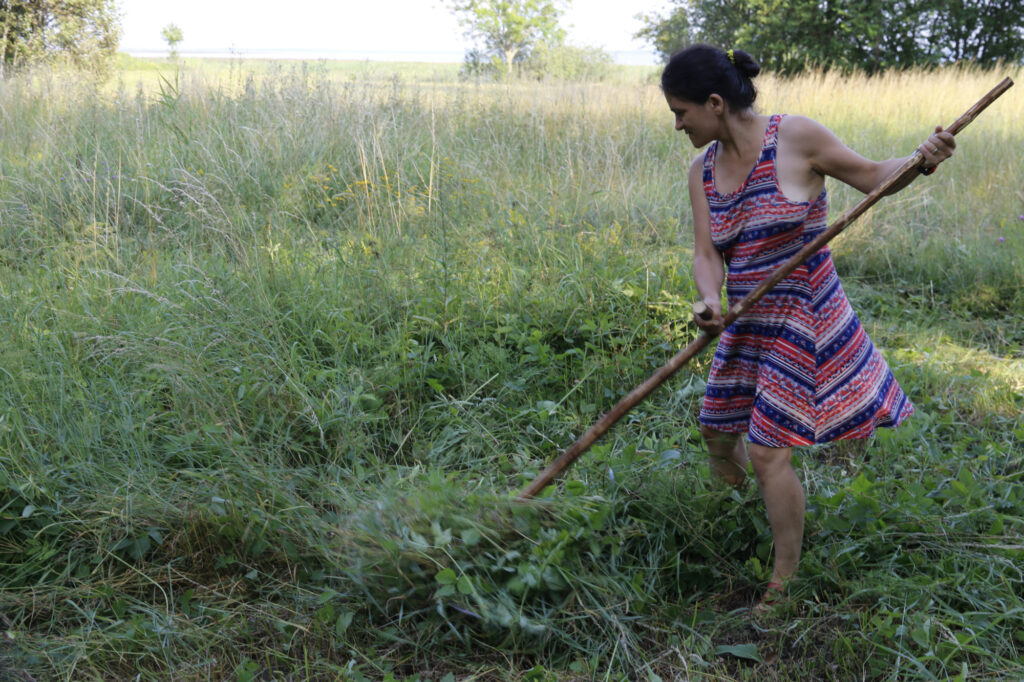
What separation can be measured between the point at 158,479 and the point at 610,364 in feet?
5.96

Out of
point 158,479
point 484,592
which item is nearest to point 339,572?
point 484,592

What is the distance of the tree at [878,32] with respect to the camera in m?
15.8

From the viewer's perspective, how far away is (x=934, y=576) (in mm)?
2148

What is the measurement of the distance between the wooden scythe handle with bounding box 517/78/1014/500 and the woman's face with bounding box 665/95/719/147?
1.34 ft

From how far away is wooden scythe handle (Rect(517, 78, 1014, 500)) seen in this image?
1.86 meters

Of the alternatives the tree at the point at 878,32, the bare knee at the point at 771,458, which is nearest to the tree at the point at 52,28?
the bare knee at the point at 771,458

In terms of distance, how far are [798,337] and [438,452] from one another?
54.2 inches

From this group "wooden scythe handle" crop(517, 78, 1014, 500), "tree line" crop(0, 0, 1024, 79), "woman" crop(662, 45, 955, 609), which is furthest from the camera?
"tree line" crop(0, 0, 1024, 79)

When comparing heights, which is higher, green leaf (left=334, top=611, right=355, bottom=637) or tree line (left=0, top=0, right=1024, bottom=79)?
tree line (left=0, top=0, right=1024, bottom=79)

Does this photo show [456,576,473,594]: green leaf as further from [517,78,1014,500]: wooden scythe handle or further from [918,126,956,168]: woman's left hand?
[918,126,956,168]: woman's left hand

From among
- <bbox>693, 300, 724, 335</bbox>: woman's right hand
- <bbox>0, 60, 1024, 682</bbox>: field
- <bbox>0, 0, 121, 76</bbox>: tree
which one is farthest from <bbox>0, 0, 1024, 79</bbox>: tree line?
<bbox>693, 300, 724, 335</bbox>: woman's right hand

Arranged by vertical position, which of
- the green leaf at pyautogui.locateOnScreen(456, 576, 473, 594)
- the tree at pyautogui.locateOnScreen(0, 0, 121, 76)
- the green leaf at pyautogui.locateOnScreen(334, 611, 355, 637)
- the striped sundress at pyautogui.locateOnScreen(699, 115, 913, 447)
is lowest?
the green leaf at pyautogui.locateOnScreen(334, 611, 355, 637)

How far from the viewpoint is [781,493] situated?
2.00 metres

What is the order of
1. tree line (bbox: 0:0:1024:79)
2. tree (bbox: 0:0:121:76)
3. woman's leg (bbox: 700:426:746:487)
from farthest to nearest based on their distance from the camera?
tree line (bbox: 0:0:1024:79), tree (bbox: 0:0:121:76), woman's leg (bbox: 700:426:746:487)
